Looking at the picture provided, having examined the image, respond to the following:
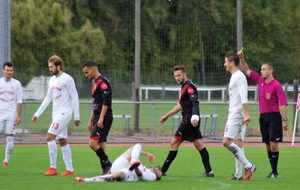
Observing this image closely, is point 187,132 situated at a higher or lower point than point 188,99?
lower

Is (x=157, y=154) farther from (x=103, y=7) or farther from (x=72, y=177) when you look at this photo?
(x=103, y=7)

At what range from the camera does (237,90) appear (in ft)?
51.7

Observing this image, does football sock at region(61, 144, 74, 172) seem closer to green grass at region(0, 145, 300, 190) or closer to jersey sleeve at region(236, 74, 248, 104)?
green grass at region(0, 145, 300, 190)

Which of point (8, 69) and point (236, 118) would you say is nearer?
point (236, 118)

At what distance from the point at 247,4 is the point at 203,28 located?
3.28 metres

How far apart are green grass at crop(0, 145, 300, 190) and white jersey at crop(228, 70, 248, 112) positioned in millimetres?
1357

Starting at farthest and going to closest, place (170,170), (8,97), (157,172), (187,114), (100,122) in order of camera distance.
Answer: (8,97), (170,170), (187,114), (100,122), (157,172)

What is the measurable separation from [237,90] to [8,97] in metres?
5.31

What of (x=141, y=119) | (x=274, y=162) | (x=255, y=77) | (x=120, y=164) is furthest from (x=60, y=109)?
(x=141, y=119)

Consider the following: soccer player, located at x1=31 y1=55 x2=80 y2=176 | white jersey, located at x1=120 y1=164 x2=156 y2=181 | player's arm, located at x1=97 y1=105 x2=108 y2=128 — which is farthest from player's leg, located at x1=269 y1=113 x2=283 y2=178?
soccer player, located at x1=31 y1=55 x2=80 y2=176

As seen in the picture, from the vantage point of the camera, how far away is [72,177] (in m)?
16.1

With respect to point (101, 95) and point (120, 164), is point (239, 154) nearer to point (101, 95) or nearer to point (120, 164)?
point (120, 164)

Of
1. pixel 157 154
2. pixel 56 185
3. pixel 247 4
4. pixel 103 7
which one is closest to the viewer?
pixel 56 185

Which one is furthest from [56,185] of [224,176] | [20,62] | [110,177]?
[20,62]
